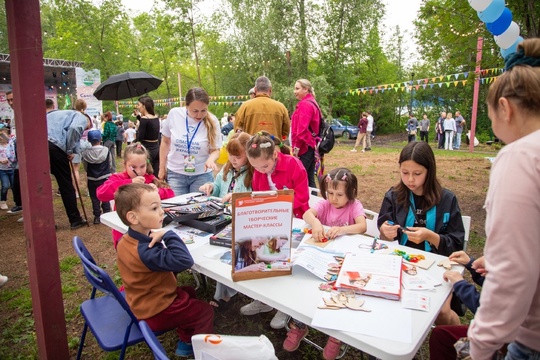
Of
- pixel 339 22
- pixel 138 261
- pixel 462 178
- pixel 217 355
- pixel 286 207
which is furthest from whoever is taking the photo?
pixel 339 22

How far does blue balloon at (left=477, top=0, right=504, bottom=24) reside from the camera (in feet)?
11.9

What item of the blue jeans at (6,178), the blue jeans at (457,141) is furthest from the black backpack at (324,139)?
the blue jeans at (457,141)

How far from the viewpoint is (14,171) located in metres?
5.81

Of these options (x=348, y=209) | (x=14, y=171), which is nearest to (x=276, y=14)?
(x=14, y=171)

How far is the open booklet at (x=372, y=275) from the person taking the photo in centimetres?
145

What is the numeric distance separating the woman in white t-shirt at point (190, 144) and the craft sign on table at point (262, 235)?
69.8 inches

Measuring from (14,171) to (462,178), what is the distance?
860cm

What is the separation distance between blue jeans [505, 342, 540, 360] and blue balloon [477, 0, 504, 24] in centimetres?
377

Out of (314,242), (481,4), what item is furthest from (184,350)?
(481,4)

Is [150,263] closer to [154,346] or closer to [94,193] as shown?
[154,346]

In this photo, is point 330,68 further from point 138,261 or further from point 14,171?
point 138,261

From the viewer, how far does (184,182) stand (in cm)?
346

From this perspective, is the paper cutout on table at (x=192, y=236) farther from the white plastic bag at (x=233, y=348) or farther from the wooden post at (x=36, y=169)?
the white plastic bag at (x=233, y=348)

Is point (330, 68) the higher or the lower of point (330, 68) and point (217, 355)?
the higher
